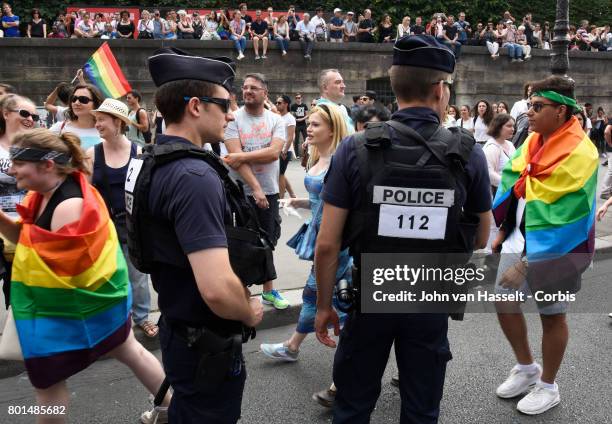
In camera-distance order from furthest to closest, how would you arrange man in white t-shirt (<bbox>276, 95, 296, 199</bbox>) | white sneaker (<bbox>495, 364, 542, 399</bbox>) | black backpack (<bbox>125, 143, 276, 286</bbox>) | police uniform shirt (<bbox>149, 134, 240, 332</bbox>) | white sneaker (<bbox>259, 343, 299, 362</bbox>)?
man in white t-shirt (<bbox>276, 95, 296, 199</bbox>), white sneaker (<bbox>259, 343, 299, 362</bbox>), white sneaker (<bbox>495, 364, 542, 399</bbox>), black backpack (<bbox>125, 143, 276, 286</bbox>), police uniform shirt (<bbox>149, 134, 240, 332</bbox>)

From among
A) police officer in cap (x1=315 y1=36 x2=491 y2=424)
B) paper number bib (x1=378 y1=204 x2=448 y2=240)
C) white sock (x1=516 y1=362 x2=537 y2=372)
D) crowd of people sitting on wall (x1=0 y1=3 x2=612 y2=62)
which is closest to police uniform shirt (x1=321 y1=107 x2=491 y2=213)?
police officer in cap (x1=315 y1=36 x2=491 y2=424)

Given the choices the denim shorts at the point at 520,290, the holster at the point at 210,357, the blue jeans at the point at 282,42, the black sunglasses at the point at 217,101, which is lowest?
the blue jeans at the point at 282,42

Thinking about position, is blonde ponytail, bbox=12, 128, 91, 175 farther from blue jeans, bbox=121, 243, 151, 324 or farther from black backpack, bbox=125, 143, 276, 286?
blue jeans, bbox=121, 243, 151, 324

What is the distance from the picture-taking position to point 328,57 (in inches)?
833

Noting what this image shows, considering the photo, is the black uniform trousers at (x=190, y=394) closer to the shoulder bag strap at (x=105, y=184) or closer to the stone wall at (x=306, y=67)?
the shoulder bag strap at (x=105, y=184)

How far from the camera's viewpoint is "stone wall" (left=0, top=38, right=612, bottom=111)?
1806cm

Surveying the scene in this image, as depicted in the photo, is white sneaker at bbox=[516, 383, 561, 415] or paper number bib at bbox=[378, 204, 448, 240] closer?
paper number bib at bbox=[378, 204, 448, 240]

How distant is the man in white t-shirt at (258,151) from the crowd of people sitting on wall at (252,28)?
13.9 metres

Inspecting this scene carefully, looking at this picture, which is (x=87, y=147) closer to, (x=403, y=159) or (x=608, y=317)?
(x=403, y=159)

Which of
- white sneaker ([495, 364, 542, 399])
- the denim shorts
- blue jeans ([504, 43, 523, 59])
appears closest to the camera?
the denim shorts

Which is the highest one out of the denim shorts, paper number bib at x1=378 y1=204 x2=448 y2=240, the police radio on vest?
the police radio on vest

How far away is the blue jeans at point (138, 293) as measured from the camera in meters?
4.44

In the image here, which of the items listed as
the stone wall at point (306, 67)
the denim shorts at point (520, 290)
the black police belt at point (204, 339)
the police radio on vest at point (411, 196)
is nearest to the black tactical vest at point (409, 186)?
the police radio on vest at point (411, 196)

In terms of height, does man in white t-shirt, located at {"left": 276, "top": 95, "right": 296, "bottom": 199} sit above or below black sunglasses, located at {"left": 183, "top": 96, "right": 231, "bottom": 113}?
below
